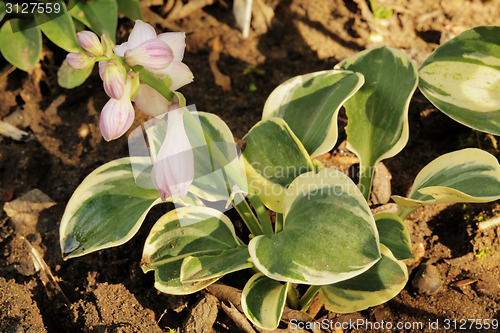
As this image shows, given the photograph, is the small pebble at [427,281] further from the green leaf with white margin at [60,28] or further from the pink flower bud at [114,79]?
the green leaf with white margin at [60,28]

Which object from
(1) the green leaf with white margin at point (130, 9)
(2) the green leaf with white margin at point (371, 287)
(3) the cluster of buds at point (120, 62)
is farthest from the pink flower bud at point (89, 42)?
(1) the green leaf with white margin at point (130, 9)

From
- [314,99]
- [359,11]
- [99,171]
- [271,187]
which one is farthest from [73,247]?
[359,11]

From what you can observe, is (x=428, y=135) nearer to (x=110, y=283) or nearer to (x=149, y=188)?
(x=149, y=188)

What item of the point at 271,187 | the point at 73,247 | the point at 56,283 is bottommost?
the point at 56,283

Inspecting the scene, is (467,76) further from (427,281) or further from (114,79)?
(114,79)

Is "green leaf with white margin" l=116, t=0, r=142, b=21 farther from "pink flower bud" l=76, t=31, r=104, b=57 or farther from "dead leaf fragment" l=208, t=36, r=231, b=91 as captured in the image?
"pink flower bud" l=76, t=31, r=104, b=57

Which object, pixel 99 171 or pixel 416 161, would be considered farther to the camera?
pixel 416 161

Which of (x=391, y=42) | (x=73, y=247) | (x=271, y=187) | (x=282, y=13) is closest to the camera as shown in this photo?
(x=73, y=247)
